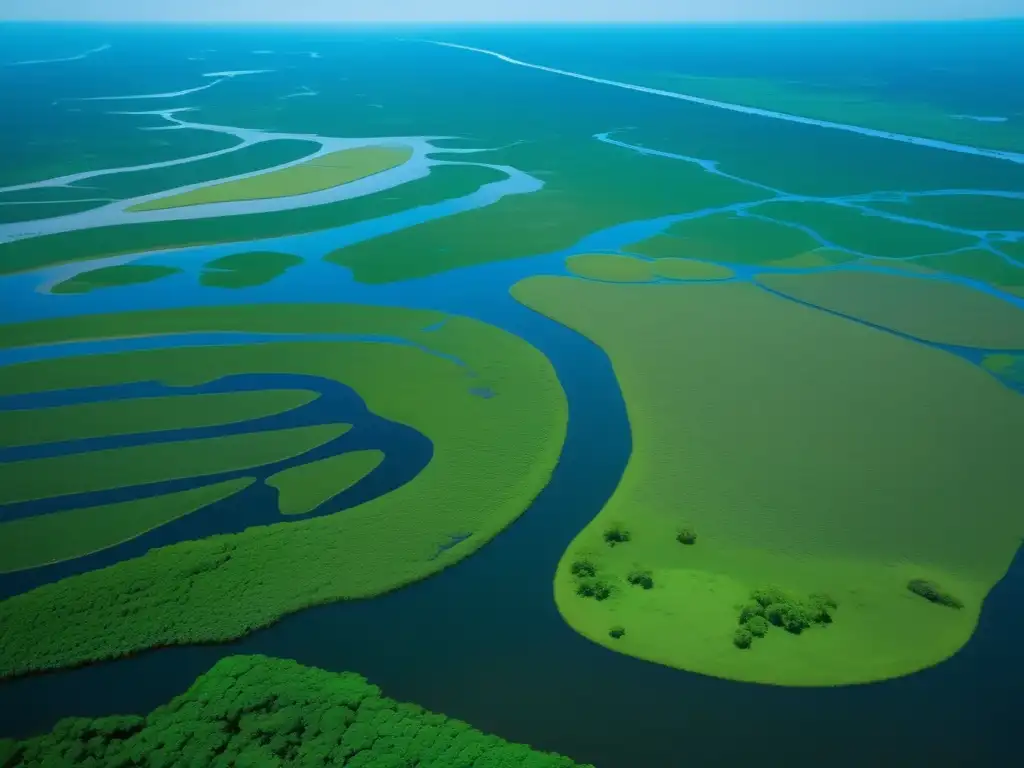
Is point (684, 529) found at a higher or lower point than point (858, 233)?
lower

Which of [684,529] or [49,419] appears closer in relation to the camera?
[684,529]

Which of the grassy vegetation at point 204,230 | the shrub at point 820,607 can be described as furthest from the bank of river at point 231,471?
the grassy vegetation at point 204,230

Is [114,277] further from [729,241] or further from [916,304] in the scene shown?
[916,304]

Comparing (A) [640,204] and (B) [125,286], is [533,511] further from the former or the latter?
(A) [640,204]

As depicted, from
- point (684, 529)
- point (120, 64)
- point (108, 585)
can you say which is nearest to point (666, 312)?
point (684, 529)

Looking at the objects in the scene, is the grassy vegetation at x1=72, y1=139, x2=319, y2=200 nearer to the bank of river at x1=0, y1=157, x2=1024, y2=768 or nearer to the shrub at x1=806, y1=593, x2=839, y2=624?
the bank of river at x1=0, y1=157, x2=1024, y2=768

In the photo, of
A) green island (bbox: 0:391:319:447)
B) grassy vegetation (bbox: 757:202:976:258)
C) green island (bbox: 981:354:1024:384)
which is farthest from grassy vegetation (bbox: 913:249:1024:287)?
green island (bbox: 0:391:319:447)
